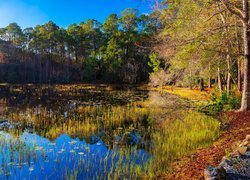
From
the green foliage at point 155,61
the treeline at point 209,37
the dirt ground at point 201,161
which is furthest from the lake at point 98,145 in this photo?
the green foliage at point 155,61

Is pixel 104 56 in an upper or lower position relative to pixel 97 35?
lower

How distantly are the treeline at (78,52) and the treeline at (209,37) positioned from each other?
99.9 feet

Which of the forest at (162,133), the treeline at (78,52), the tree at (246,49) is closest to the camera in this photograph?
the forest at (162,133)

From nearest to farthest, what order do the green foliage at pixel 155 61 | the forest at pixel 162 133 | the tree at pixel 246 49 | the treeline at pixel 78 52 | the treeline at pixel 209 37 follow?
the forest at pixel 162 133 < the tree at pixel 246 49 < the treeline at pixel 209 37 < the green foliage at pixel 155 61 < the treeline at pixel 78 52

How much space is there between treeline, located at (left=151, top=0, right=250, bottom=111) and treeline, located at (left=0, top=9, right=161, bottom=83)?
30457mm

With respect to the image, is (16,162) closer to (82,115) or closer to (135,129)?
(135,129)

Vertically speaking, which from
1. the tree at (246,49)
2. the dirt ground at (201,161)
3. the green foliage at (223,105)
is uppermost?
the tree at (246,49)

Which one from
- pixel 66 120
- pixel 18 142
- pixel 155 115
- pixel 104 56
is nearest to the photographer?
pixel 18 142

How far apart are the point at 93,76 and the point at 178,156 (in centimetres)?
4970

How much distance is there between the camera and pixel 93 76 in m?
56.9

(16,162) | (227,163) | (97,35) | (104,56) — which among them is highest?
(97,35)

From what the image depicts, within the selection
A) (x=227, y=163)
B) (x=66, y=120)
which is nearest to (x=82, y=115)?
(x=66, y=120)

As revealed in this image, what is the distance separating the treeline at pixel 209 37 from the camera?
12094 mm

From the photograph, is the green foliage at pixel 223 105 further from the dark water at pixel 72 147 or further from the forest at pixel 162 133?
the dark water at pixel 72 147
